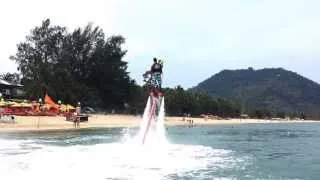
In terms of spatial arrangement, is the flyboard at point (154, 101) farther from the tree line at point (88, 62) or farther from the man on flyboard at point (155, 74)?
the tree line at point (88, 62)

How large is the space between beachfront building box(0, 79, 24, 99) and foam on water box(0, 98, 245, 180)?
7218 cm

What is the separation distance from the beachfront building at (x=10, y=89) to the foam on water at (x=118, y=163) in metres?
72.2

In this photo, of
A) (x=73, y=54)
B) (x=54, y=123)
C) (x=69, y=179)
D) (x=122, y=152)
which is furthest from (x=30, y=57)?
(x=69, y=179)

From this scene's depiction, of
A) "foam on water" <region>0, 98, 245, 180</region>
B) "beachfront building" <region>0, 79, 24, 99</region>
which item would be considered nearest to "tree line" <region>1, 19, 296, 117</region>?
"beachfront building" <region>0, 79, 24, 99</region>

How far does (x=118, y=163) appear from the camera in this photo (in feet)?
79.9

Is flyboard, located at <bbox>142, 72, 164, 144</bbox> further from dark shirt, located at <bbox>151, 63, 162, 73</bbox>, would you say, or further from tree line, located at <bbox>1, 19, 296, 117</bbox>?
tree line, located at <bbox>1, 19, 296, 117</bbox>

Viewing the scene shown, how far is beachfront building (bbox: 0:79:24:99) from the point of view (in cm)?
10124

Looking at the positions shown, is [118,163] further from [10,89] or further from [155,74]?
[10,89]

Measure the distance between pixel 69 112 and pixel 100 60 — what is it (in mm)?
32180

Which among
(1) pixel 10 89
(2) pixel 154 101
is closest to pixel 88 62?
(1) pixel 10 89

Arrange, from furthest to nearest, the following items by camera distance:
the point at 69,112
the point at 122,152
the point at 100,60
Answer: the point at 100,60
the point at 69,112
the point at 122,152

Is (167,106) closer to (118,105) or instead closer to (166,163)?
(118,105)

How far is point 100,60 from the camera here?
113 meters

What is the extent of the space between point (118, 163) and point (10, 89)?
276ft
